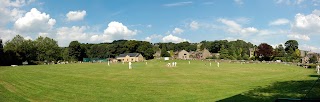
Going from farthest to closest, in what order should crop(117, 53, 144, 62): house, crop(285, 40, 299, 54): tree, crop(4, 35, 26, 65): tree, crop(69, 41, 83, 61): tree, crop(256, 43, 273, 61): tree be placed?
crop(69, 41, 83, 61): tree → crop(285, 40, 299, 54): tree → crop(117, 53, 144, 62): house → crop(256, 43, 273, 61): tree → crop(4, 35, 26, 65): tree

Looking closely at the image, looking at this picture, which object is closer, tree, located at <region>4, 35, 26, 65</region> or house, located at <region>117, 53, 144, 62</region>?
tree, located at <region>4, 35, 26, 65</region>

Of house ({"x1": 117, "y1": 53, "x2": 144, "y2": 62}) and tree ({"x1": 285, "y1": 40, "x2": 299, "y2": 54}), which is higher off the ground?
tree ({"x1": 285, "y1": 40, "x2": 299, "y2": 54})

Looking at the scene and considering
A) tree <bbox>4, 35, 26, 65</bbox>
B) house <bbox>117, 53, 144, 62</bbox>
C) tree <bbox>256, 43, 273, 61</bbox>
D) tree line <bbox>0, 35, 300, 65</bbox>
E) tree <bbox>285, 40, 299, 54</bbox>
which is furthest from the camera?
tree <bbox>285, 40, 299, 54</bbox>

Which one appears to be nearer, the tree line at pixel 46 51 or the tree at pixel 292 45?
the tree line at pixel 46 51

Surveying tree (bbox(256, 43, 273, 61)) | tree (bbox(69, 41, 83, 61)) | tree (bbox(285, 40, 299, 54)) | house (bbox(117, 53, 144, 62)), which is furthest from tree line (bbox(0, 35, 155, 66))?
tree (bbox(285, 40, 299, 54))

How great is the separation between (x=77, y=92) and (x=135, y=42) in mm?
153852

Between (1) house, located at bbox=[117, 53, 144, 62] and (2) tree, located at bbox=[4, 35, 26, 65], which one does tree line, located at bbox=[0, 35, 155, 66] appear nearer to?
(2) tree, located at bbox=[4, 35, 26, 65]

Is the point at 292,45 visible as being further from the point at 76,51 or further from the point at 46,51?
the point at 46,51

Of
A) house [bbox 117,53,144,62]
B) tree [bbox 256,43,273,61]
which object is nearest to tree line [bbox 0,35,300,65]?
tree [bbox 256,43,273,61]

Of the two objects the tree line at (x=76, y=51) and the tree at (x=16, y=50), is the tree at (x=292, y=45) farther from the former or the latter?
the tree at (x=16, y=50)

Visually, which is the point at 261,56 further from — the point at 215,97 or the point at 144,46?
the point at 215,97

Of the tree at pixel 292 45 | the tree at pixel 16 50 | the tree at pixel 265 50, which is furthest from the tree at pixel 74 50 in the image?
the tree at pixel 292 45

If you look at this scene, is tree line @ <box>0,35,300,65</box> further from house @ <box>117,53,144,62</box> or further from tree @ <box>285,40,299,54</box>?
house @ <box>117,53,144,62</box>

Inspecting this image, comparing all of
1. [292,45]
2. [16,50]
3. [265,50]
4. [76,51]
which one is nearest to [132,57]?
[76,51]
